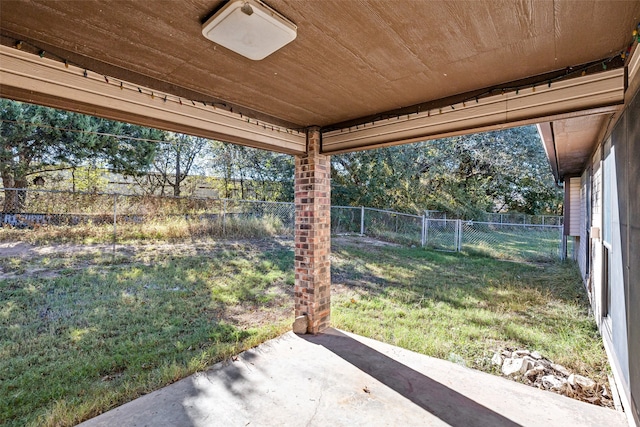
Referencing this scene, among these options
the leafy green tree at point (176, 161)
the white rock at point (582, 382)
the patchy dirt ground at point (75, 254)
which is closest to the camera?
the white rock at point (582, 382)

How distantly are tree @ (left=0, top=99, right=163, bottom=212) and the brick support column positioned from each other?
4.72 m

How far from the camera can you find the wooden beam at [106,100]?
5.34 feet

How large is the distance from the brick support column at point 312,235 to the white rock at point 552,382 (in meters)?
2.07

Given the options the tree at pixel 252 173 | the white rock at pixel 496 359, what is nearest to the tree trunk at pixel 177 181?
the tree at pixel 252 173

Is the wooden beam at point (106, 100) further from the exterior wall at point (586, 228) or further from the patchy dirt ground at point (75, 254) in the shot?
the exterior wall at point (586, 228)

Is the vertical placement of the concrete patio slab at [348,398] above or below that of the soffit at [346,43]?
below

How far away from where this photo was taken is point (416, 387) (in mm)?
2443

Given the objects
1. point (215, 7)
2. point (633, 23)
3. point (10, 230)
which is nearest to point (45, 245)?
point (10, 230)

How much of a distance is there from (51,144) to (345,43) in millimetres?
8428

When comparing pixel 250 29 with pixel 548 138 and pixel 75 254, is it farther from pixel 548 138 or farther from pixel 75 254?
pixel 75 254

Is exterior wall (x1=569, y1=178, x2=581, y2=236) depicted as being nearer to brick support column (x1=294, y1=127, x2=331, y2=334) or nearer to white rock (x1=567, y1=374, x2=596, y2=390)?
white rock (x1=567, y1=374, x2=596, y2=390)

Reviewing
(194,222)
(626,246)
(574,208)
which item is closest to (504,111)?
(626,246)

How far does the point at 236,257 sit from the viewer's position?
718cm

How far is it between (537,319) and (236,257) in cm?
570
